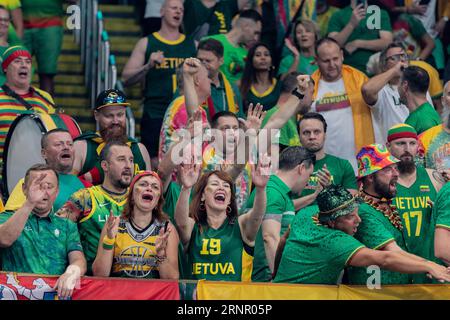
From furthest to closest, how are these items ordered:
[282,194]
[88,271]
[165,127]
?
1. [165,127]
2. [282,194]
3. [88,271]

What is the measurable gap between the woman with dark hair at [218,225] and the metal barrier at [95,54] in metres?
3.58

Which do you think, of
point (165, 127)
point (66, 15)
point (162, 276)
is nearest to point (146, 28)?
point (66, 15)

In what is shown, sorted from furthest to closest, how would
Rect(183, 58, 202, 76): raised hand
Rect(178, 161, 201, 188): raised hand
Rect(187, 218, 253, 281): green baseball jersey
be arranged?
Rect(183, 58, 202, 76): raised hand
Rect(178, 161, 201, 188): raised hand
Rect(187, 218, 253, 281): green baseball jersey

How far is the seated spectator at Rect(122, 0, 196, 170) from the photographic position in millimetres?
14602

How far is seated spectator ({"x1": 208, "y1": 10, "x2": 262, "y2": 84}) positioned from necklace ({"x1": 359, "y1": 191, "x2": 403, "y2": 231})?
4.53 meters

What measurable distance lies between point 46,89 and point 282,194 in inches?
178

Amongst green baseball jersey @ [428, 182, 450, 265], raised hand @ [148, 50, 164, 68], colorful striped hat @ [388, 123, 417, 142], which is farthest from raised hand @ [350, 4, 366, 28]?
green baseball jersey @ [428, 182, 450, 265]

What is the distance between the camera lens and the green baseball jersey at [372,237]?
33.3 feet

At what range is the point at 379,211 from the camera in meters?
10.7

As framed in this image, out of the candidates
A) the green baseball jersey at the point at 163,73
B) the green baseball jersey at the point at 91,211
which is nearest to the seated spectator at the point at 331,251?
the green baseball jersey at the point at 91,211

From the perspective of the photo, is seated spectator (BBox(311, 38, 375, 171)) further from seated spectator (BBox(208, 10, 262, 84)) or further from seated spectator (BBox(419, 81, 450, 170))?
seated spectator (BBox(208, 10, 262, 84))

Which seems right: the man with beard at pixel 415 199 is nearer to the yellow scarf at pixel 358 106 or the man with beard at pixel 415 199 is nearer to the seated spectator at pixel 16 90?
the yellow scarf at pixel 358 106

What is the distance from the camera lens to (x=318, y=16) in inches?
655
